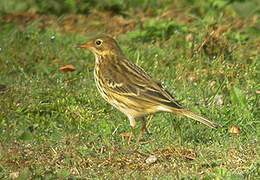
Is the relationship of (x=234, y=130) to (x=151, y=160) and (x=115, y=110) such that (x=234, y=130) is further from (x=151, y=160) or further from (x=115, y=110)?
(x=115, y=110)

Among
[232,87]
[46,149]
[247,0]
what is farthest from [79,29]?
[46,149]

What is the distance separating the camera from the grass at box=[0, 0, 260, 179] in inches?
238

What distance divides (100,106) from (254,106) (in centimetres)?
200

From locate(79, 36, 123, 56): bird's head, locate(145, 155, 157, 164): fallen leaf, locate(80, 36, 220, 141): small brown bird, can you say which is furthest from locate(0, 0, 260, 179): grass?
locate(79, 36, 123, 56): bird's head

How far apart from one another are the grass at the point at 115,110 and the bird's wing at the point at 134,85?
1.20ft

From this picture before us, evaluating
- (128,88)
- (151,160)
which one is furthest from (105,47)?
(151,160)

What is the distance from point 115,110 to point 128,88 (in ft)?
3.17

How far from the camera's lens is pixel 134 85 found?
22.6ft

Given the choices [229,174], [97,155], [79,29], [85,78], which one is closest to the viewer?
[229,174]

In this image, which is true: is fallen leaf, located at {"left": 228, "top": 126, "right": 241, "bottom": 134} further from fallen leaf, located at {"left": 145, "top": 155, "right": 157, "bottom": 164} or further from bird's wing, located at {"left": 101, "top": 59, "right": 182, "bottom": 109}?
fallen leaf, located at {"left": 145, "top": 155, "right": 157, "bottom": 164}

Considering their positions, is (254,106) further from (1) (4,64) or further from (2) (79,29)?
(2) (79,29)

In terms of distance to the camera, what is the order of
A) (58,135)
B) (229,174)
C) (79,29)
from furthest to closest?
(79,29) → (58,135) → (229,174)

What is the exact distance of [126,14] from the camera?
1186cm

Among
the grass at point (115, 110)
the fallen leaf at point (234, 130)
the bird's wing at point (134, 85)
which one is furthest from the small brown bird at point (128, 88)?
the fallen leaf at point (234, 130)
